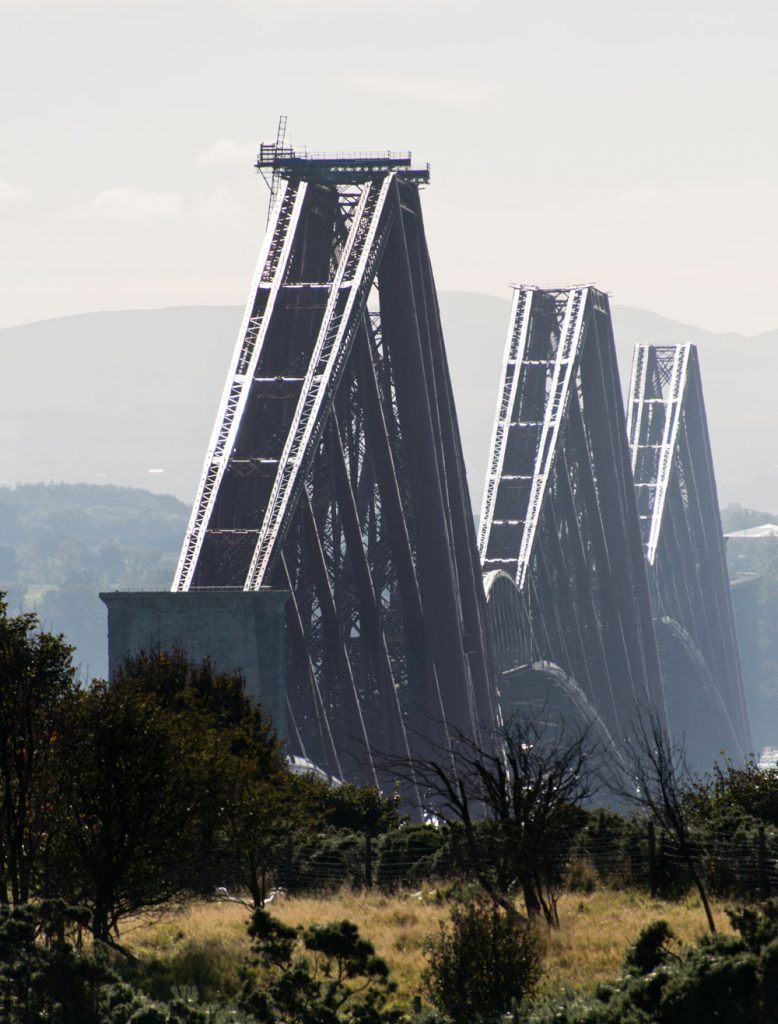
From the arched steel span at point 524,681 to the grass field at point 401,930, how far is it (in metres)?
98.1

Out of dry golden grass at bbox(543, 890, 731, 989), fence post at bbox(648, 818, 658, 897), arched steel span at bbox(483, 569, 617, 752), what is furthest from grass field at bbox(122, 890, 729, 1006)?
arched steel span at bbox(483, 569, 617, 752)

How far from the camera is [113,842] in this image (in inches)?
1330

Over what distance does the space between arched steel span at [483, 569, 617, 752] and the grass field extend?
9808 cm

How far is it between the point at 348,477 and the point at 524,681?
57031mm

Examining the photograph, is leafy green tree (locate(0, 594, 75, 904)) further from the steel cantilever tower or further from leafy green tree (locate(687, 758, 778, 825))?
the steel cantilever tower

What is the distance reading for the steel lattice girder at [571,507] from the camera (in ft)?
490

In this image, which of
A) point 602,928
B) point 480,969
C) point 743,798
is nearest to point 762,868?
point 602,928

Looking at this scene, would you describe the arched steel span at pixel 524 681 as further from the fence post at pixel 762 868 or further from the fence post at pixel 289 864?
A: the fence post at pixel 762 868

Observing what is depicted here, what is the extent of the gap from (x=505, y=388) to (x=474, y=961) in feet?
402

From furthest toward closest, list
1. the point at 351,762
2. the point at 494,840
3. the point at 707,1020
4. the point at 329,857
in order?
the point at 351,762 < the point at 329,857 < the point at 494,840 < the point at 707,1020

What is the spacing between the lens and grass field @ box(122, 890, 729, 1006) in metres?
31.5

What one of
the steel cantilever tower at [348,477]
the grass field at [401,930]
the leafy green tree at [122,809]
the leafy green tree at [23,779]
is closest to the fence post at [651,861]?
the grass field at [401,930]

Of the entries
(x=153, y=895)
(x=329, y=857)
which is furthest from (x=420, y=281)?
(x=153, y=895)

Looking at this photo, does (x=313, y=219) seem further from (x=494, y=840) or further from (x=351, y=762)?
(x=494, y=840)
